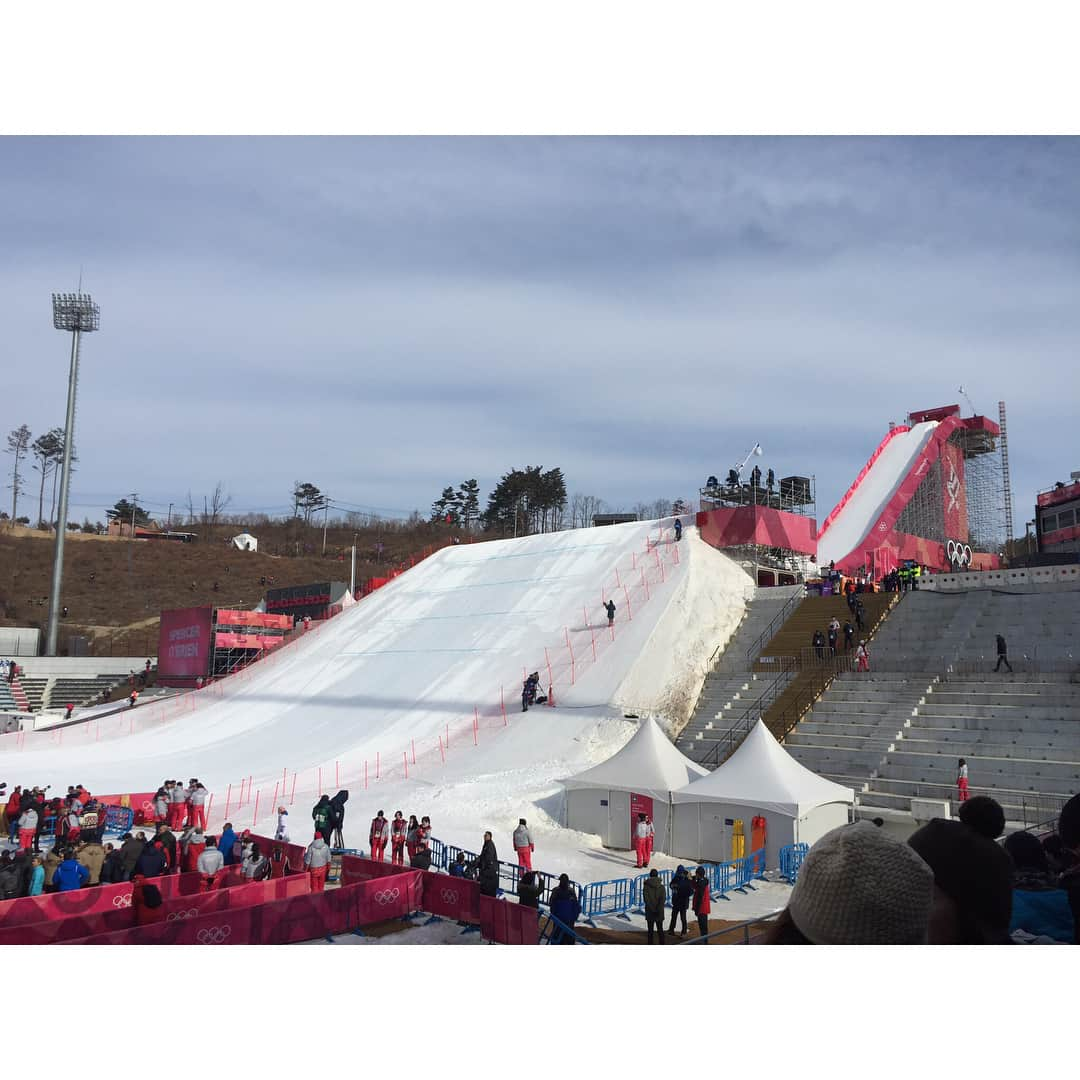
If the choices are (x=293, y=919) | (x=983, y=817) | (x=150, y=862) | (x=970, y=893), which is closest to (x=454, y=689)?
(x=150, y=862)

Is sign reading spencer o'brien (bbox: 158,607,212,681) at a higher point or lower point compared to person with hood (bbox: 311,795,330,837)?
higher

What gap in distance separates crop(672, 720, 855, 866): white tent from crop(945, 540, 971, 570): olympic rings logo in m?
32.8

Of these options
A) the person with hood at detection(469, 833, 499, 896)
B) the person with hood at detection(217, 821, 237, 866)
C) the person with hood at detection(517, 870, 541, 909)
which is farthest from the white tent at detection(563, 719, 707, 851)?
the person with hood at detection(217, 821, 237, 866)

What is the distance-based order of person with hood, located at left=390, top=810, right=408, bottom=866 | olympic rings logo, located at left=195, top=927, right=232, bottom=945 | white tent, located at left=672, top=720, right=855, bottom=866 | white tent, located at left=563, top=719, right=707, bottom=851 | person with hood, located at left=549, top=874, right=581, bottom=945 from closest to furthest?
olympic rings logo, located at left=195, top=927, right=232, bottom=945, person with hood, located at left=549, top=874, right=581, bottom=945, person with hood, located at left=390, top=810, right=408, bottom=866, white tent, located at left=672, top=720, right=855, bottom=866, white tent, located at left=563, top=719, right=707, bottom=851

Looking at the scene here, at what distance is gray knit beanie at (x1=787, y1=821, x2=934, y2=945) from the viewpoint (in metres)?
2.18

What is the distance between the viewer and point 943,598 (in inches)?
1107

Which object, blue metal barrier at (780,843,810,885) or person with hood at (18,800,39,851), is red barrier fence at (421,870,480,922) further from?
person with hood at (18,800,39,851)

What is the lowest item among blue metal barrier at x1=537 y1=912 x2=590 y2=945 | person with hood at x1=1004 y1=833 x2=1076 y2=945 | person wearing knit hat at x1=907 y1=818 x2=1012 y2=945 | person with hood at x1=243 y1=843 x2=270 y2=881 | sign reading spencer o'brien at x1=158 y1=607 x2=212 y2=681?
blue metal barrier at x1=537 y1=912 x2=590 y2=945

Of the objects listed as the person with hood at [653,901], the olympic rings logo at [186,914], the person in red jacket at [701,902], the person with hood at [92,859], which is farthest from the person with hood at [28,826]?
the person in red jacket at [701,902]

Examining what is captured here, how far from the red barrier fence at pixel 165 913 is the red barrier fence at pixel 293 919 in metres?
0.20

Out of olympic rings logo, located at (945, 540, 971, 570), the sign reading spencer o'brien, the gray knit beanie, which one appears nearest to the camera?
the gray knit beanie

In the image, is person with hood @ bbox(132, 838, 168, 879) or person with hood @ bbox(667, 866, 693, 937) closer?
person with hood @ bbox(667, 866, 693, 937)

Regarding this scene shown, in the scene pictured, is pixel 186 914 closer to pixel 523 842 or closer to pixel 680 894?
pixel 523 842

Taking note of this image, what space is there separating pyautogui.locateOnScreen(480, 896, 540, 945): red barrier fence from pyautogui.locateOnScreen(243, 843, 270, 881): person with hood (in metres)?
3.77
